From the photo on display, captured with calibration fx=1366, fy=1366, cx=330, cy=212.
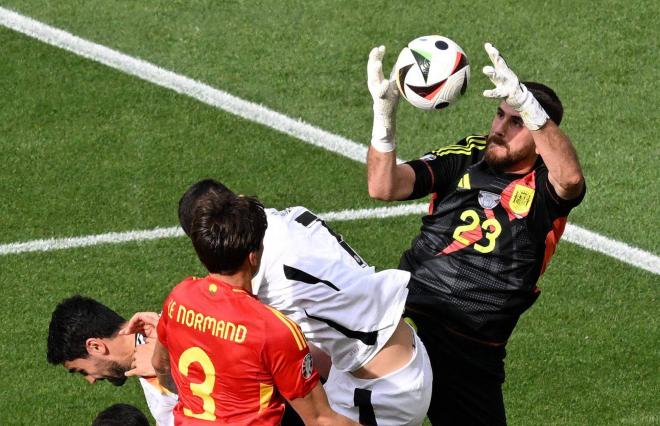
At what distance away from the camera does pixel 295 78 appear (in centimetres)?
1145

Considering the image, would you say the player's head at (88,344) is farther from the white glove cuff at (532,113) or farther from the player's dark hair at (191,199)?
the white glove cuff at (532,113)

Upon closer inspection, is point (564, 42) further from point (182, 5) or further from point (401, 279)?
point (401, 279)

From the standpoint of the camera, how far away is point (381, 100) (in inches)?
270

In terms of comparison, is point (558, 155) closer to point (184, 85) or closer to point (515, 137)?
point (515, 137)

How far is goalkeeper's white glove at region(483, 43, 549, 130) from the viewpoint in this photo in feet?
21.0

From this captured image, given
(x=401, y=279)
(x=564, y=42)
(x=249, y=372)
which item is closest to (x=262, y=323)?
(x=249, y=372)

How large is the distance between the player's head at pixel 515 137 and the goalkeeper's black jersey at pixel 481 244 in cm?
7

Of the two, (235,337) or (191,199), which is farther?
(191,199)

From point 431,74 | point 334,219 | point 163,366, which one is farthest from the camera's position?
point 334,219

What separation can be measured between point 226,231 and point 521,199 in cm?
203

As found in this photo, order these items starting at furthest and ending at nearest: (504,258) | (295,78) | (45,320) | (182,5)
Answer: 1. (182,5)
2. (295,78)
3. (45,320)
4. (504,258)

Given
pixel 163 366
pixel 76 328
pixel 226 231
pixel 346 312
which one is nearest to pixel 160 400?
pixel 163 366

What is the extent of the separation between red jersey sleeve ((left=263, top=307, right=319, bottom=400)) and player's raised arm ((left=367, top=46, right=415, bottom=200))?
1.40 metres

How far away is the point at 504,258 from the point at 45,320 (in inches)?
134
